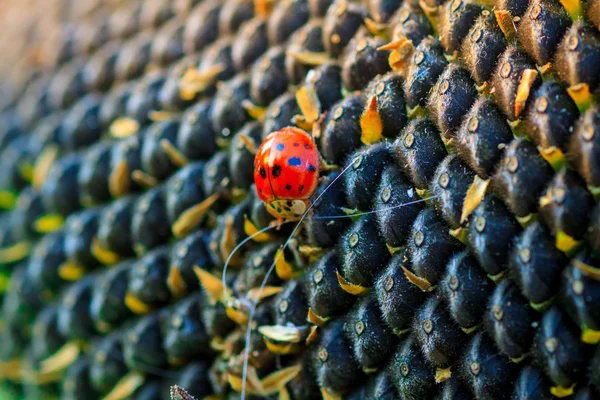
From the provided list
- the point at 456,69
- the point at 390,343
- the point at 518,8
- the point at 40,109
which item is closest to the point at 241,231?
the point at 390,343

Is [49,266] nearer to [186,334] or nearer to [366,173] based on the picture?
[186,334]

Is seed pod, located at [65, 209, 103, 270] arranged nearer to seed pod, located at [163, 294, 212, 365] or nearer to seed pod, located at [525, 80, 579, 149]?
seed pod, located at [163, 294, 212, 365]

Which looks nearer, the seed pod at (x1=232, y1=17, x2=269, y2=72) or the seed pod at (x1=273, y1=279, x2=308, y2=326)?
the seed pod at (x1=273, y1=279, x2=308, y2=326)

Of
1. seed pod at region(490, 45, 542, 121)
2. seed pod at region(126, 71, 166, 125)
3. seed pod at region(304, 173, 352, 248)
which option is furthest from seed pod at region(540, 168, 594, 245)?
seed pod at region(126, 71, 166, 125)

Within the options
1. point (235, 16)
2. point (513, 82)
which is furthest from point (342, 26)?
point (513, 82)

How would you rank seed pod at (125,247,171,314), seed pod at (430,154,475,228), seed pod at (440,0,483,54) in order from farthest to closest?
1. seed pod at (125,247,171,314)
2. seed pod at (440,0,483,54)
3. seed pod at (430,154,475,228)

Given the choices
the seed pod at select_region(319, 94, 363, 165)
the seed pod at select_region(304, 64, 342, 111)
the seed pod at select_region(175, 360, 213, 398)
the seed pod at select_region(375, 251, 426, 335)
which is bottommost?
the seed pod at select_region(175, 360, 213, 398)
